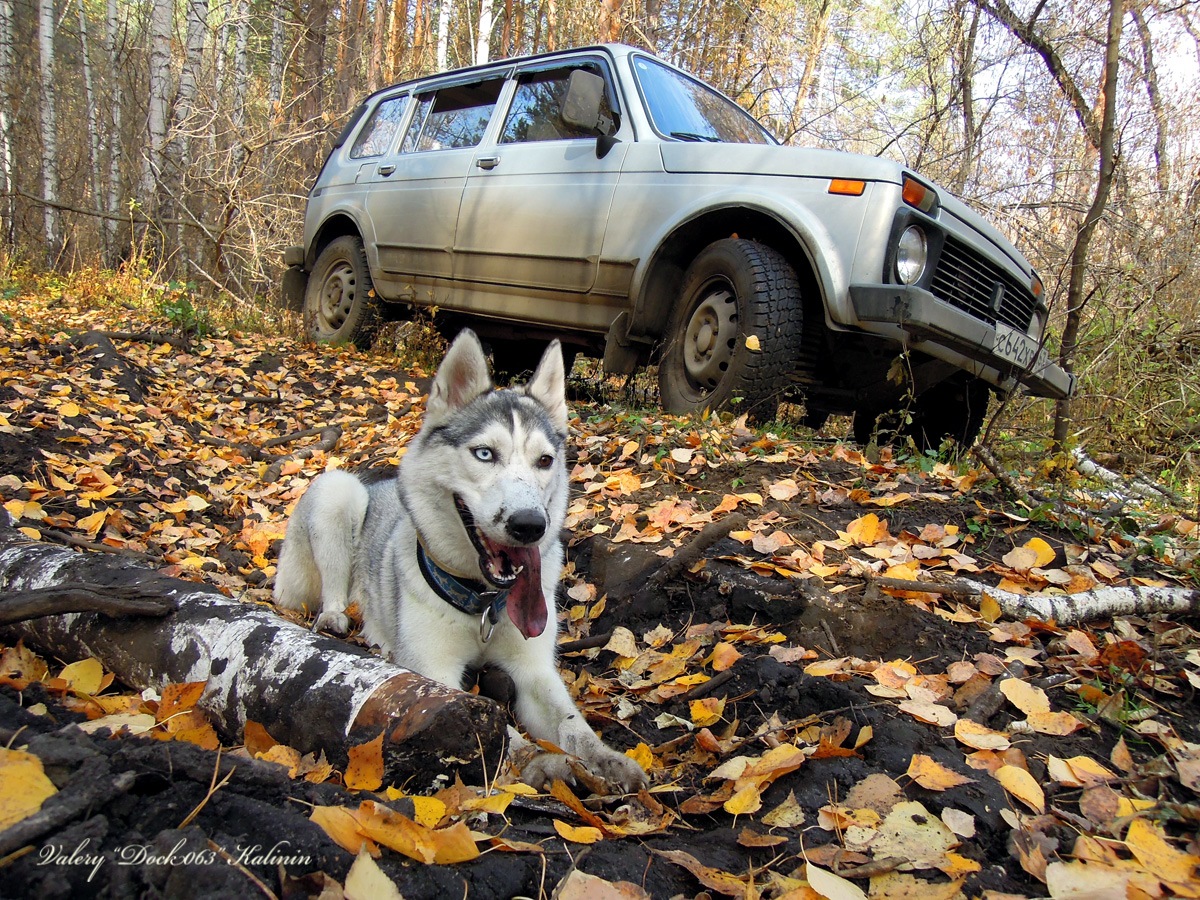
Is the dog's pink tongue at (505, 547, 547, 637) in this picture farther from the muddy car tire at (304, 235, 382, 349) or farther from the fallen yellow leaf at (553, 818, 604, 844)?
the muddy car tire at (304, 235, 382, 349)

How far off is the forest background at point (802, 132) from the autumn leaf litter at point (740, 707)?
8.79 feet

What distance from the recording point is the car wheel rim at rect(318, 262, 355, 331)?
910 centimetres

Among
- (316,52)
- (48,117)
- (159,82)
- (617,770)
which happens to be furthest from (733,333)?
(48,117)

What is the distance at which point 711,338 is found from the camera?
5418 mm

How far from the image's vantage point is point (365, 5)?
710 inches

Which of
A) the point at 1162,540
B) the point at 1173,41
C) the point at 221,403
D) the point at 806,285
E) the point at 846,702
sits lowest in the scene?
the point at 221,403

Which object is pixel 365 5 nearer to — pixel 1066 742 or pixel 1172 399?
pixel 1172 399

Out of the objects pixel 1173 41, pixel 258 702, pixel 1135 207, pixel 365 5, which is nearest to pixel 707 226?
pixel 258 702

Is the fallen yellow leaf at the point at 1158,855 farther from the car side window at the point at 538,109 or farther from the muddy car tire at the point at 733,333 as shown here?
the car side window at the point at 538,109

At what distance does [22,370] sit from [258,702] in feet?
19.5

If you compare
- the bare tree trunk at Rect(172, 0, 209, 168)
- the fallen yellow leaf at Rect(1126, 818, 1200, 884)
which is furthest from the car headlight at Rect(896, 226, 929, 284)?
the bare tree trunk at Rect(172, 0, 209, 168)

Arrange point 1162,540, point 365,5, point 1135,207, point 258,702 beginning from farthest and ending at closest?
point 365,5
point 1135,207
point 1162,540
point 258,702

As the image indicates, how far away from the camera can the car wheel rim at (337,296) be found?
9.10m

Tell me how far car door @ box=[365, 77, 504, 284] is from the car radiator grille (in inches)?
182
